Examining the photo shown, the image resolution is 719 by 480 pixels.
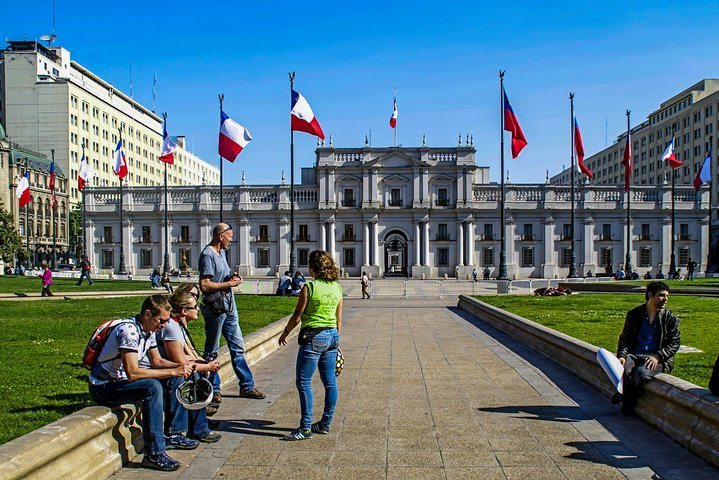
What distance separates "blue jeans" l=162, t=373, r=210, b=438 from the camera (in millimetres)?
6234

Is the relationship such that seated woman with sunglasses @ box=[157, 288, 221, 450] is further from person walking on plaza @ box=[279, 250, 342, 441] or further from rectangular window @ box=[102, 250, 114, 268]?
rectangular window @ box=[102, 250, 114, 268]

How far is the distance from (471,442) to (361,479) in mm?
1551

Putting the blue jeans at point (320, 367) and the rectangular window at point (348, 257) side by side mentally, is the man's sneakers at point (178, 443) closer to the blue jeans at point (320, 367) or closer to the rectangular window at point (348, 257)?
the blue jeans at point (320, 367)

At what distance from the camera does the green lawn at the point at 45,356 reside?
6662 mm

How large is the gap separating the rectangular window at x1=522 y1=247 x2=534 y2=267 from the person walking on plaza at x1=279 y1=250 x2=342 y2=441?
59646 millimetres

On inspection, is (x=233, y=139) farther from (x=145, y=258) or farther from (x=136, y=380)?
(x=145, y=258)

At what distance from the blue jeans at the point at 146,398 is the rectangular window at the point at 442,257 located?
59482 mm

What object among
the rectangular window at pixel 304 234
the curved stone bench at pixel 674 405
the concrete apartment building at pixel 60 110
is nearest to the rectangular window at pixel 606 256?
the rectangular window at pixel 304 234

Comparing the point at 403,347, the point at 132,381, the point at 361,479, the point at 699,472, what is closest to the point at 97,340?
the point at 132,381

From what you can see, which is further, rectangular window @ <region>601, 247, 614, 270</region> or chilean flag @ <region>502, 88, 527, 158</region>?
rectangular window @ <region>601, 247, 614, 270</region>

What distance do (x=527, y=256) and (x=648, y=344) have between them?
5853 cm

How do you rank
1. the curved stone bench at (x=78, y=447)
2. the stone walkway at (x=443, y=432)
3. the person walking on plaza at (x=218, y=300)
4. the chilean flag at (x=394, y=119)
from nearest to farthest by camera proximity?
the curved stone bench at (x=78, y=447) < the stone walkway at (x=443, y=432) < the person walking on plaza at (x=218, y=300) < the chilean flag at (x=394, y=119)

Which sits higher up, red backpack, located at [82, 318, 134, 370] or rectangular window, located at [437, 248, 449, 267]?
red backpack, located at [82, 318, 134, 370]

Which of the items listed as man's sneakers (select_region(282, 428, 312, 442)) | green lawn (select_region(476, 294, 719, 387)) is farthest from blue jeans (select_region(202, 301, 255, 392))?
green lawn (select_region(476, 294, 719, 387))
